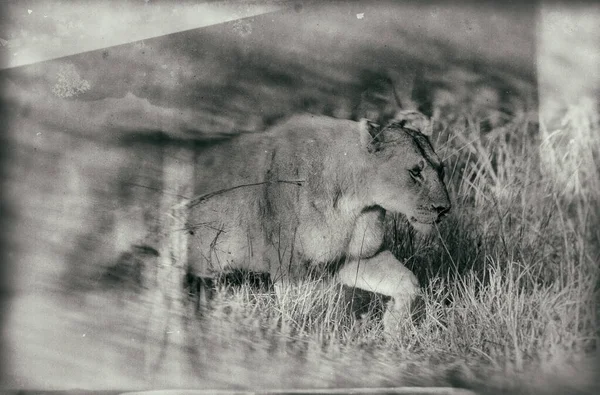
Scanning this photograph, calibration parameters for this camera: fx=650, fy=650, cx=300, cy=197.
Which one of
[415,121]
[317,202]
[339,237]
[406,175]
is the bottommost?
[339,237]

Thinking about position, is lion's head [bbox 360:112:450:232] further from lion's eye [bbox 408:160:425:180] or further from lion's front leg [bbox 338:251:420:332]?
lion's front leg [bbox 338:251:420:332]

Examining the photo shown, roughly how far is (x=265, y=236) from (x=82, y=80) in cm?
130

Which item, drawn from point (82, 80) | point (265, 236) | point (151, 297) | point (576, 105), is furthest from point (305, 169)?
point (576, 105)

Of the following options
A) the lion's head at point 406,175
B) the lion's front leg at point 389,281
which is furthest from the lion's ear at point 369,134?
the lion's front leg at point 389,281

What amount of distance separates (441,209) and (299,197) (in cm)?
75

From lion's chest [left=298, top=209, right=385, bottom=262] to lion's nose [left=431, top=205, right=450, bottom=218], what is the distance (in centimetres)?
31

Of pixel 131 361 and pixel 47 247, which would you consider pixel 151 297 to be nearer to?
pixel 131 361

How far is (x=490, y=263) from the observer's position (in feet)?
11.1

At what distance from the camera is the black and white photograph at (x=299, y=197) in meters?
3.33

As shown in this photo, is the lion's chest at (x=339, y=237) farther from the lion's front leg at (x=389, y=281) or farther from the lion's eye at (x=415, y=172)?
the lion's eye at (x=415, y=172)

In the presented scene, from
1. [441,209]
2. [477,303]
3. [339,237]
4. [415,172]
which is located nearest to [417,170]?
[415,172]

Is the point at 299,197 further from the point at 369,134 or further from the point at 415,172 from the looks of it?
the point at 415,172

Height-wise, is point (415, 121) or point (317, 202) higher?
point (415, 121)

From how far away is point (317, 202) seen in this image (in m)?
3.35
